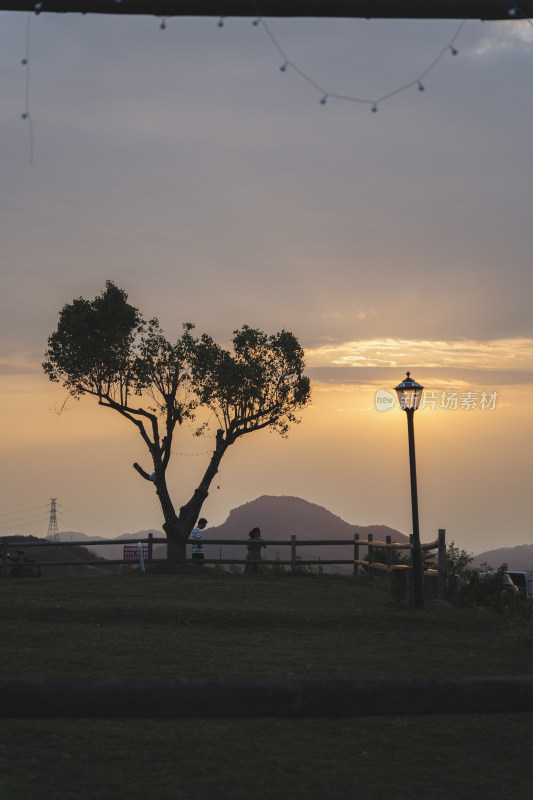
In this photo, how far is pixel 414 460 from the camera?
16.8 meters

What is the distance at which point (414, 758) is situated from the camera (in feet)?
22.5

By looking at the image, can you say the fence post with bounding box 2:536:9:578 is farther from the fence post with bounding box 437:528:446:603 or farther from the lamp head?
the lamp head

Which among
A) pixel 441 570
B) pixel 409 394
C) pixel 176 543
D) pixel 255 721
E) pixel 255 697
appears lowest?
pixel 255 721

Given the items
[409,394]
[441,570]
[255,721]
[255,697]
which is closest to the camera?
[255,697]

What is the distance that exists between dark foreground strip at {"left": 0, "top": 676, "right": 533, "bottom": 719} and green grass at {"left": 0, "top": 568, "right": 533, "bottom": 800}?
250cm

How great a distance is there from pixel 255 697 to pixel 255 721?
4.49 m

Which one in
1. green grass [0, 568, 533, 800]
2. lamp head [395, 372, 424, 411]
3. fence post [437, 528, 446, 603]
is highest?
lamp head [395, 372, 424, 411]

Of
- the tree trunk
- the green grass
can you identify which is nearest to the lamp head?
the green grass

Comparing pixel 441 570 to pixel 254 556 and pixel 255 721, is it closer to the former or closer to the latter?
pixel 254 556

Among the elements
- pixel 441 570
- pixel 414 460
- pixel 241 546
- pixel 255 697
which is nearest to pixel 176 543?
pixel 241 546

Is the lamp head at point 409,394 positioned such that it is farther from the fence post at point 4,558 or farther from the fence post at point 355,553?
the fence post at point 4,558

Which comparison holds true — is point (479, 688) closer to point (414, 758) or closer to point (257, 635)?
point (414, 758)

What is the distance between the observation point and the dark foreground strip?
380 centimetres

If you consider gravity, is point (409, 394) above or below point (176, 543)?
above
